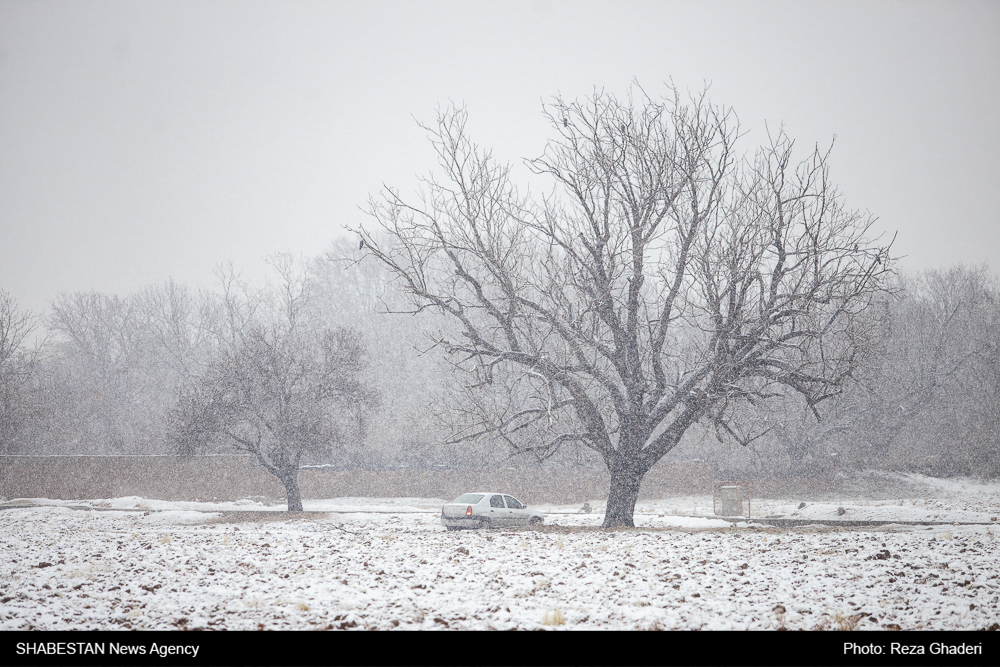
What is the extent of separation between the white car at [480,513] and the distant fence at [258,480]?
19.8 m

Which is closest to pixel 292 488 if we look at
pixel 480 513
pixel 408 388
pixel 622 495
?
pixel 480 513

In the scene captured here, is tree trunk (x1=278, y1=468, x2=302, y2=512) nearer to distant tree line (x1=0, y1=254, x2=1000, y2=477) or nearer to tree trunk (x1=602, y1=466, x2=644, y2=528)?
distant tree line (x1=0, y1=254, x2=1000, y2=477)

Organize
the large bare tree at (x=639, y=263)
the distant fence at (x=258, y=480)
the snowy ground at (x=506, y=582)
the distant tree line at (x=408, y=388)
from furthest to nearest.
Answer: the distant tree line at (x=408, y=388) → the distant fence at (x=258, y=480) → the large bare tree at (x=639, y=263) → the snowy ground at (x=506, y=582)

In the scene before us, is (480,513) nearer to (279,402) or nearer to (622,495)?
(622,495)

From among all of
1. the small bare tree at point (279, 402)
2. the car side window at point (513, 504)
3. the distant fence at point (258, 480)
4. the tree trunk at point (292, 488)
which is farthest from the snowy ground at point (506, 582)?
the distant fence at point (258, 480)

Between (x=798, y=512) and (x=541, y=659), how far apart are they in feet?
90.7

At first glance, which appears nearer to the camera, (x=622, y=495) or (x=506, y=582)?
(x=506, y=582)

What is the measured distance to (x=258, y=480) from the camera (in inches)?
1580

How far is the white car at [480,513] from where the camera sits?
2002 centimetres

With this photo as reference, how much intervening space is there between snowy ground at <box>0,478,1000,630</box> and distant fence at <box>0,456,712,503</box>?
73.7 ft

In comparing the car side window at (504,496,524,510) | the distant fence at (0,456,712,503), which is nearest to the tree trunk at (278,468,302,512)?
the distant fence at (0,456,712,503)

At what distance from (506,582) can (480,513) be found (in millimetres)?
11351

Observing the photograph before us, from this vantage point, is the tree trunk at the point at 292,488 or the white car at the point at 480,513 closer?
the white car at the point at 480,513

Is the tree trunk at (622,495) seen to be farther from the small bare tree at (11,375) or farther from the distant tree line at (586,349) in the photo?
the small bare tree at (11,375)
